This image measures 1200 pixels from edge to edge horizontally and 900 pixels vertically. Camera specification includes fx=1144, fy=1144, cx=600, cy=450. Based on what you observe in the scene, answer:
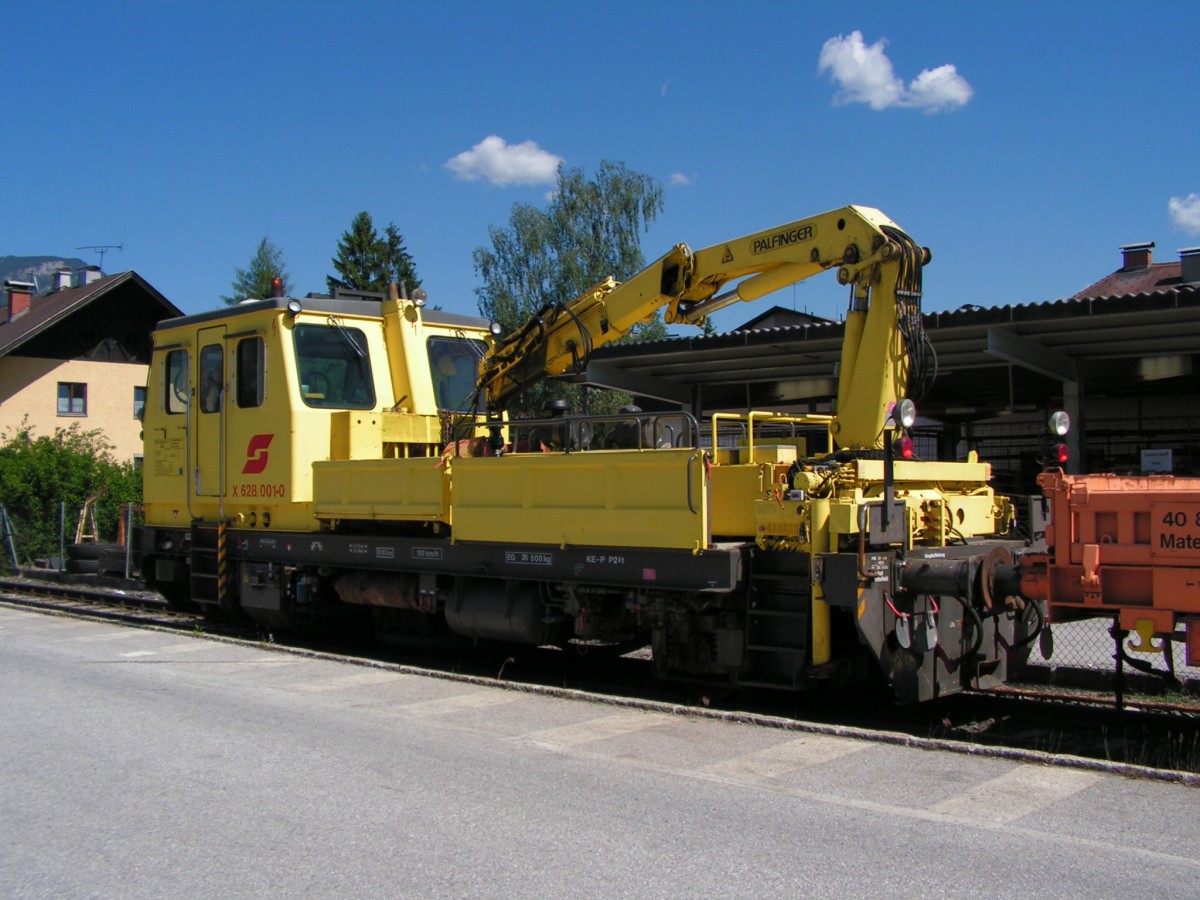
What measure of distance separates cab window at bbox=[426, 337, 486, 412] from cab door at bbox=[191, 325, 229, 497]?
2.11m

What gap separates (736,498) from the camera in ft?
26.2

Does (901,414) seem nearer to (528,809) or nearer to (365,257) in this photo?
(528,809)

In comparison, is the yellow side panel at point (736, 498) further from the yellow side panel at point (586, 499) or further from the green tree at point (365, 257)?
the green tree at point (365, 257)

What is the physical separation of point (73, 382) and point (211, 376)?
2677cm

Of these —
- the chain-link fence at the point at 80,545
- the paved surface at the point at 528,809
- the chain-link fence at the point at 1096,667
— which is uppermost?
the chain-link fence at the point at 80,545

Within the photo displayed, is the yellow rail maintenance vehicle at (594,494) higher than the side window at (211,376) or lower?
lower

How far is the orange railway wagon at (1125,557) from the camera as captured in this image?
21.1 feet

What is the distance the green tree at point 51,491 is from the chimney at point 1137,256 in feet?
101

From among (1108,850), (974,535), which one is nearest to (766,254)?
(974,535)

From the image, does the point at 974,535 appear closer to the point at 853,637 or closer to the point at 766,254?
the point at 853,637

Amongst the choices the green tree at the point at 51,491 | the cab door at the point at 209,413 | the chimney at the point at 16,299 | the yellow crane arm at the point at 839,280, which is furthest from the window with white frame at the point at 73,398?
the yellow crane arm at the point at 839,280

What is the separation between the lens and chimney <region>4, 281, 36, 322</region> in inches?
1559

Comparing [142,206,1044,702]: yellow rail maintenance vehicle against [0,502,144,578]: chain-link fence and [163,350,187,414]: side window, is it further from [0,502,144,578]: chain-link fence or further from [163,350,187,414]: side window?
[0,502,144,578]: chain-link fence

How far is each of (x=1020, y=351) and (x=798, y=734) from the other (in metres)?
8.93
